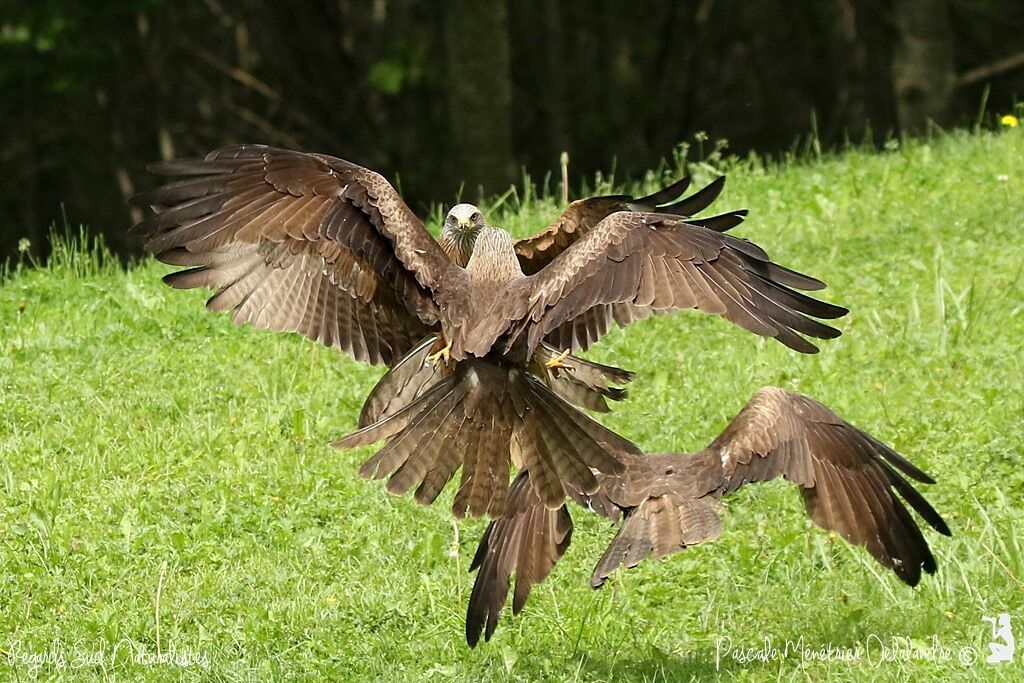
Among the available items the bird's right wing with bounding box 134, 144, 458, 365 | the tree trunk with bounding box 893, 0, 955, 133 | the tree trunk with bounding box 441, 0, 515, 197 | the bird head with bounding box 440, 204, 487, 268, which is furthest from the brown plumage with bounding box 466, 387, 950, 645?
the tree trunk with bounding box 893, 0, 955, 133

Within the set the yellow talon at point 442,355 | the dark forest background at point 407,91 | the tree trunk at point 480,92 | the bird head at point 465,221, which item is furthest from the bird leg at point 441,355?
the dark forest background at point 407,91

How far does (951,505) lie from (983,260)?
2.97m

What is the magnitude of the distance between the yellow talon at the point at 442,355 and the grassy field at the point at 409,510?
1.00 meters

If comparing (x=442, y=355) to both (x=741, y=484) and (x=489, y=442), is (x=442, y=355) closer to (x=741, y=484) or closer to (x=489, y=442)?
(x=489, y=442)

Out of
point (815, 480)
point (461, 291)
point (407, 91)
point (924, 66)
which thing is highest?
point (461, 291)

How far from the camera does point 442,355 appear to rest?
22.0ft

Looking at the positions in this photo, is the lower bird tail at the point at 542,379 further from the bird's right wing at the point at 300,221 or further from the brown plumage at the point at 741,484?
the brown plumage at the point at 741,484

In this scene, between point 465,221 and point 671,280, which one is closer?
point 671,280

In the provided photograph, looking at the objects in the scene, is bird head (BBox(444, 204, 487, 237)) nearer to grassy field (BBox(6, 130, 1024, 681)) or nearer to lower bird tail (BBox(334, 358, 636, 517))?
grassy field (BBox(6, 130, 1024, 681))

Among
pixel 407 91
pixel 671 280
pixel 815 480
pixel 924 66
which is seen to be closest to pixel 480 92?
pixel 924 66

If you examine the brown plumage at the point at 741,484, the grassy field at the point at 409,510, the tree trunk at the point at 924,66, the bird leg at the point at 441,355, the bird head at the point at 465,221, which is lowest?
the tree trunk at the point at 924,66

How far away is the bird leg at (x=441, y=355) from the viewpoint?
6.59 metres

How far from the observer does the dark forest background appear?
73.2 feet

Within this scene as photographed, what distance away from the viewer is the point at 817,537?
25.3 ft
